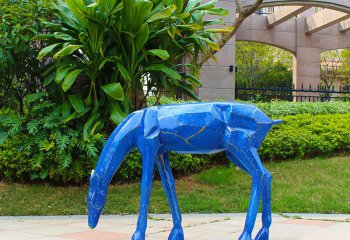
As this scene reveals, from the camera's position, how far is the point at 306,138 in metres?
10.9

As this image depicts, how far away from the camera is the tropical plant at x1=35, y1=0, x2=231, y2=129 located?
25.0 feet

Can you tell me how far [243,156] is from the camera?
170 inches

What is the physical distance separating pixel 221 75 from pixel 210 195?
7.97 m

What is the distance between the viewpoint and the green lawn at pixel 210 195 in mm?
7488

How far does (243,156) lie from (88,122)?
13.7 ft

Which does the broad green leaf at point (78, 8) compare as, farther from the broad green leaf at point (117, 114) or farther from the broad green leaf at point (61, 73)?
the broad green leaf at point (117, 114)

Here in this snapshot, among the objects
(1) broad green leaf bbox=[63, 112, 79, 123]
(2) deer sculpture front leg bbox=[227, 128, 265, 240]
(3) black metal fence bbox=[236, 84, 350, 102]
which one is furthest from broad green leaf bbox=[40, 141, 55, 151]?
(3) black metal fence bbox=[236, 84, 350, 102]

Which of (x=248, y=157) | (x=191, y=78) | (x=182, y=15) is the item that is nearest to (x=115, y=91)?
(x=182, y=15)

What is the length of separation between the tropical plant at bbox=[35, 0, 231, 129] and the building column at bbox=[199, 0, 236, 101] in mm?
6424

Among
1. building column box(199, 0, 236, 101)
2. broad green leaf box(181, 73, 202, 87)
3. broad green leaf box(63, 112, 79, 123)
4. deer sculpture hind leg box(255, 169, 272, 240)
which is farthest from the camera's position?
building column box(199, 0, 236, 101)

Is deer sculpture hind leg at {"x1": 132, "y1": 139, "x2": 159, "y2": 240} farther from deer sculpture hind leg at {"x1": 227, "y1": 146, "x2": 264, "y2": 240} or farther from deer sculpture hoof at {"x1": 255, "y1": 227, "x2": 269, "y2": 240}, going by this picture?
deer sculpture hoof at {"x1": 255, "y1": 227, "x2": 269, "y2": 240}

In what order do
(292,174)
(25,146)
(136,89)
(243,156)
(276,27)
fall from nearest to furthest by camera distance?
(243,156) → (25,146) → (136,89) → (292,174) → (276,27)

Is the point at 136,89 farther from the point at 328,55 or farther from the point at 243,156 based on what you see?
the point at 328,55

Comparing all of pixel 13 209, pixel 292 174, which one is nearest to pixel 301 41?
pixel 292 174
